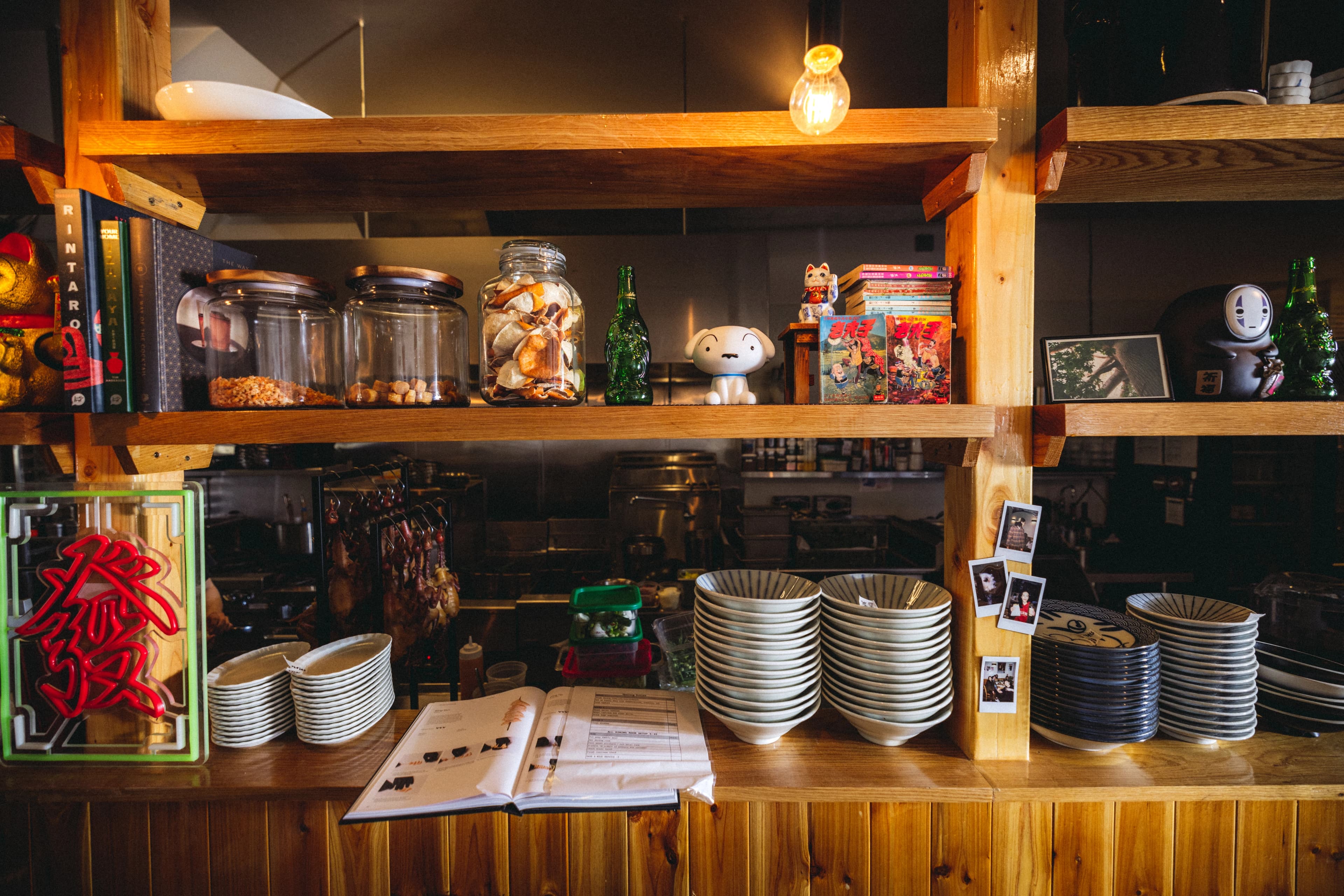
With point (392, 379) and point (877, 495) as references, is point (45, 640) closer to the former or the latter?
point (392, 379)

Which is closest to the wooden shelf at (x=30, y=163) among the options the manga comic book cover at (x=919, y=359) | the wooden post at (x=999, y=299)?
the manga comic book cover at (x=919, y=359)

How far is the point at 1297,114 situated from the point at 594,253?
9.26 ft

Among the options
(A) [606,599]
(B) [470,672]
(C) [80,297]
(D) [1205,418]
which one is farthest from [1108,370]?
(C) [80,297]

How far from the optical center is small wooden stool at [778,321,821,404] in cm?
Answer: 109

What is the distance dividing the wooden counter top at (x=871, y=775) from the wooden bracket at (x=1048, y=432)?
596 mm

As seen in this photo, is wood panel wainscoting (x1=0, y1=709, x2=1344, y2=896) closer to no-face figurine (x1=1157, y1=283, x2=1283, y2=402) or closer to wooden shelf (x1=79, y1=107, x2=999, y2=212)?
no-face figurine (x1=1157, y1=283, x2=1283, y2=402)

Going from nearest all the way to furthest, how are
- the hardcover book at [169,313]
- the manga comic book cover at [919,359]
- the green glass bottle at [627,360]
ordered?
the hardcover book at [169,313]
the manga comic book cover at [919,359]
the green glass bottle at [627,360]

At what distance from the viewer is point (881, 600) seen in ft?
3.95

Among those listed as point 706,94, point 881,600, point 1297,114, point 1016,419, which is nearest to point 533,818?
point 881,600

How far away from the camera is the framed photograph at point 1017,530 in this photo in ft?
3.43

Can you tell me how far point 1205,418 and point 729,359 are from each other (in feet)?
2.83

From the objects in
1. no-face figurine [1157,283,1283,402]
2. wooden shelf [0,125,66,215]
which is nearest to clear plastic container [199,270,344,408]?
wooden shelf [0,125,66,215]

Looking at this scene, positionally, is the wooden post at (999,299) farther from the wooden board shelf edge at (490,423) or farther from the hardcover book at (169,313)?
the hardcover book at (169,313)

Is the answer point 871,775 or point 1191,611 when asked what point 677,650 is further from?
point 1191,611
